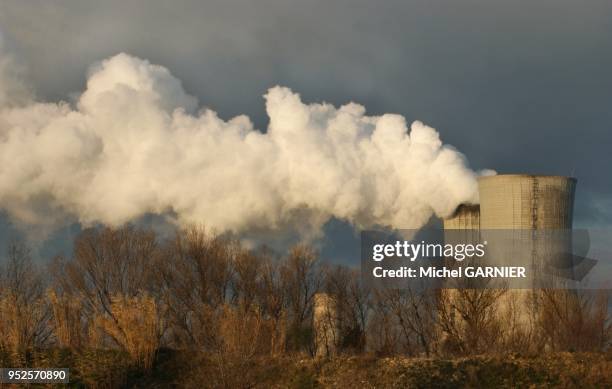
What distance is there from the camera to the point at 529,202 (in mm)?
24656

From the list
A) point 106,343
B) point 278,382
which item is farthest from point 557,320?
point 106,343

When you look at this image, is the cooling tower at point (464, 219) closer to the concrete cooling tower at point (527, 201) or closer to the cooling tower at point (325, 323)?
the concrete cooling tower at point (527, 201)

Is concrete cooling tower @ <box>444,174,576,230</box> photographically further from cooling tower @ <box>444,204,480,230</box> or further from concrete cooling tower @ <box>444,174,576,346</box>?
cooling tower @ <box>444,204,480,230</box>

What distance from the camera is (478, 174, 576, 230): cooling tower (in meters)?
24.7

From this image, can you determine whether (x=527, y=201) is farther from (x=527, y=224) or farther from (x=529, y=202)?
(x=527, y=224)

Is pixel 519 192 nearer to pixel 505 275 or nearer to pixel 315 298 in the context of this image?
pixel 505 275

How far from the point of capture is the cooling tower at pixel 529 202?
24672 millimetres

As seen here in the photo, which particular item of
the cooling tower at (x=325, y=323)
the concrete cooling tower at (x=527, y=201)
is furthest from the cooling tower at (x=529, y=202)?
the cooling tower at (x=325, y=323)

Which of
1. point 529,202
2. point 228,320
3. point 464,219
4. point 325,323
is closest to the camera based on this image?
point 228,320

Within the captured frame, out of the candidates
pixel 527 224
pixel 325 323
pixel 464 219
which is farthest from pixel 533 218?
pixel 325 323

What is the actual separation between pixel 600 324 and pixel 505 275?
4788mm

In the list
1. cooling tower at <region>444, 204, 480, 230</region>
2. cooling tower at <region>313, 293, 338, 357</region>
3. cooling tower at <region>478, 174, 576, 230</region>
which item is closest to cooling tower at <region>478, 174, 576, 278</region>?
cooling tower at <region>478, 174, 576, 230</region>

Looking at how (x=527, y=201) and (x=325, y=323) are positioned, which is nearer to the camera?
(x=527, y=201)

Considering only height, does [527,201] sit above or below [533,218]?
above
